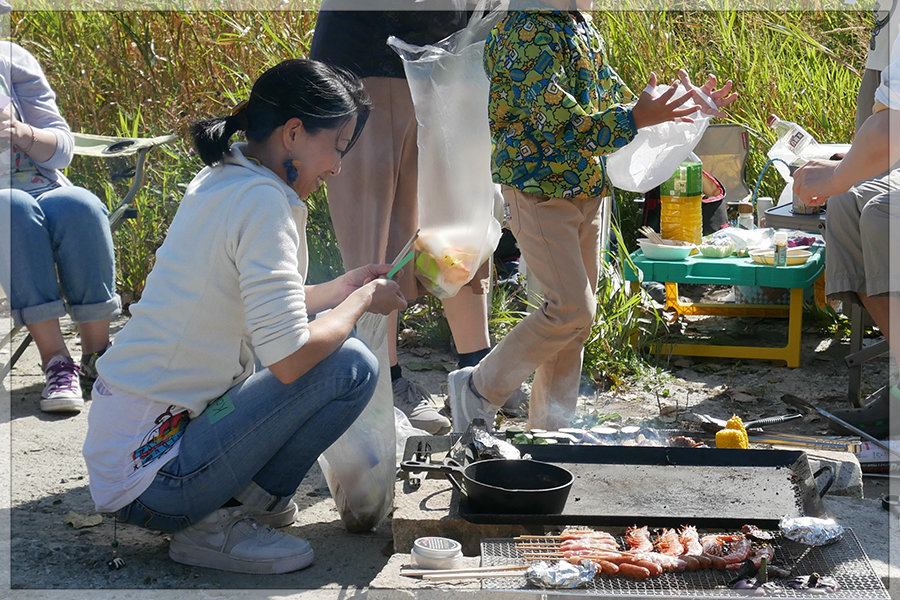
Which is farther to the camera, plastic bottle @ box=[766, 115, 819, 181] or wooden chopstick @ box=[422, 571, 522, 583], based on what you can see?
plastic bottle @ box=[766, 115, 819, 181]

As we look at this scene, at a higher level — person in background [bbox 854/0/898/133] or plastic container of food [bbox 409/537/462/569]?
person in background [bbox 854/0/898/133]

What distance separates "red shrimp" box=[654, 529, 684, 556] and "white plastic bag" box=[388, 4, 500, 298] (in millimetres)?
1294

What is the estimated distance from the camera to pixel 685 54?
263 inches

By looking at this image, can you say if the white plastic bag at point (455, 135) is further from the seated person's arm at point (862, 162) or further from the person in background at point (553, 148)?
the seated person's arm at point (862, 162)

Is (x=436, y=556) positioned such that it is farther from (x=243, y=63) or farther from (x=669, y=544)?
(x=243, y=63)

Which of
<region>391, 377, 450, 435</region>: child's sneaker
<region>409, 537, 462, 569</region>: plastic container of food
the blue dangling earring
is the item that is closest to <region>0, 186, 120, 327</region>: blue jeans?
<region>391, 377, 450, 435</region>: child's sneaker

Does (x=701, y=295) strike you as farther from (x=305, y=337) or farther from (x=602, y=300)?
(x=305, y=337)

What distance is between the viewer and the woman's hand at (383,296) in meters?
2.90

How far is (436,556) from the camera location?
2578 mm

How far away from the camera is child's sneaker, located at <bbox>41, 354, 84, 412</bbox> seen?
4160mm

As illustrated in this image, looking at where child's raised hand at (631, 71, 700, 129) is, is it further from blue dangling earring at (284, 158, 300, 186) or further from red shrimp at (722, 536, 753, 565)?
red shrimp at (722, 536, 753, 565)

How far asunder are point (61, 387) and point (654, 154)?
2.56 metres

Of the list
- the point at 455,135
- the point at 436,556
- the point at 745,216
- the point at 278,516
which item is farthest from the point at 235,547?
the point at 745,216

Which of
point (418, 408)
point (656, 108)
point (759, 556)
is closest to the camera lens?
point (759, 556)
